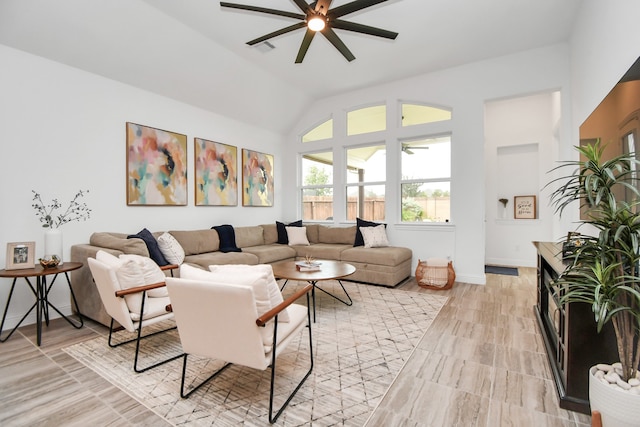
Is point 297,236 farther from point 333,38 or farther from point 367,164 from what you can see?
point 333,38

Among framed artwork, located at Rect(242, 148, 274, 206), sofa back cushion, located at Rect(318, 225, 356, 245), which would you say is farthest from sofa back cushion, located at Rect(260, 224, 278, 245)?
sofa back cushion, located at Rect(318, 225, 356, 245)

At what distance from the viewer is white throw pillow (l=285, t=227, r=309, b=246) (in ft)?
18.8

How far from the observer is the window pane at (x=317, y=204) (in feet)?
20.9

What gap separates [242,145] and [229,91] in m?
1.08

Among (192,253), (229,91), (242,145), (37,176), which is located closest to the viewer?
(37,176)

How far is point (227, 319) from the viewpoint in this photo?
1608 millimetres

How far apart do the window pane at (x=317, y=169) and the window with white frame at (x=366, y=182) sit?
0.45 m

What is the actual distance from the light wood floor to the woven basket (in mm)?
1366

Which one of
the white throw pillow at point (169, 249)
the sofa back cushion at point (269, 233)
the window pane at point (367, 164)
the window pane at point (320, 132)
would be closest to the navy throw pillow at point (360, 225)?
the window pane at point (367, 164)

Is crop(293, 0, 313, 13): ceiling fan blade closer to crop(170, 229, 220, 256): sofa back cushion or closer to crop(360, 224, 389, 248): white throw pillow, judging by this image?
crop(170, 229, 220, 256): sofa back cushion

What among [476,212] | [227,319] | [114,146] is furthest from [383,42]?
[227,319]

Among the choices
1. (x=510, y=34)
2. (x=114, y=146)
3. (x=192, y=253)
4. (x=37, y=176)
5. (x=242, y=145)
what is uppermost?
(x=510, y=34)

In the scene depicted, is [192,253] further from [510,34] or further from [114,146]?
[510,34]

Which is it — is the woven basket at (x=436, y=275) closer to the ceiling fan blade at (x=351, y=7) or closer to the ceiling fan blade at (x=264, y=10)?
the ceiling fan blade at (x=351, y=7)
